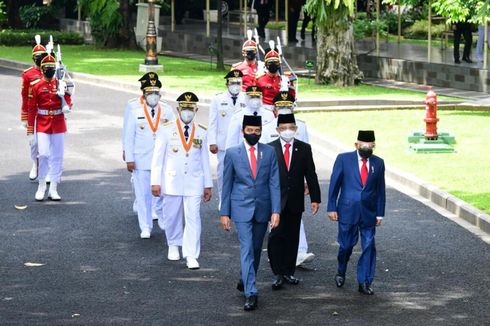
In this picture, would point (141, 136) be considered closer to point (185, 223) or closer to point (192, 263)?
point (185, 223)

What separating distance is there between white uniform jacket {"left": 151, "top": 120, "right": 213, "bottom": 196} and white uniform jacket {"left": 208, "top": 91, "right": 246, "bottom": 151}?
3090 mm

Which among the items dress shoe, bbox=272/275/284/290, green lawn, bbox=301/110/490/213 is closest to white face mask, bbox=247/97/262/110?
dress shoe, bbox=272/275/284/290

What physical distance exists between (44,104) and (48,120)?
0.22 m

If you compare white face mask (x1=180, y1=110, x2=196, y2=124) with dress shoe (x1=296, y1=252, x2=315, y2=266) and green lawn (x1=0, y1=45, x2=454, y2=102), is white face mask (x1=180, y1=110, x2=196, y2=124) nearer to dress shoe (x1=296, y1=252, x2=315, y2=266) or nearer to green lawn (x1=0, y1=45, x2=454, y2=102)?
dress shoe (x1=296, y1=252, x2=315, y2=266)

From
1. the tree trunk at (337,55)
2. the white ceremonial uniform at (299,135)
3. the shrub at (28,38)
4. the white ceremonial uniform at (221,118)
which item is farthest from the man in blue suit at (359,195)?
the shrub at (28,38)

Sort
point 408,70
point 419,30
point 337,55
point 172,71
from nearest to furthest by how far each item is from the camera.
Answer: point 337,55, point 408,70, point 172,71, point 419,30

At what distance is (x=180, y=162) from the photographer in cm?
1373

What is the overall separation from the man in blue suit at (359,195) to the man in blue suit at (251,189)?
2.33 ft

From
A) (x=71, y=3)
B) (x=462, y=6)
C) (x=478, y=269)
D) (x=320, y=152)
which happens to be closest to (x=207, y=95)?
(x=462, y=6)

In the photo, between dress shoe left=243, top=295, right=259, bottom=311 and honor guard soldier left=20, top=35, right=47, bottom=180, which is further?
honor guard soldier left=20, top=35, right=47, bottom=180

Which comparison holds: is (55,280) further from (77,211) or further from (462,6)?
(462,6)

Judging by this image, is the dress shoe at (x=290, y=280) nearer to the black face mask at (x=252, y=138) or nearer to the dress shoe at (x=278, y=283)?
the dress shoe at (x=278, y=283)

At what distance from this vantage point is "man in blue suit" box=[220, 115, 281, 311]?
12.1 meters

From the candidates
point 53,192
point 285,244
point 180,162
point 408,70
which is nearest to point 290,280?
point 285,244
